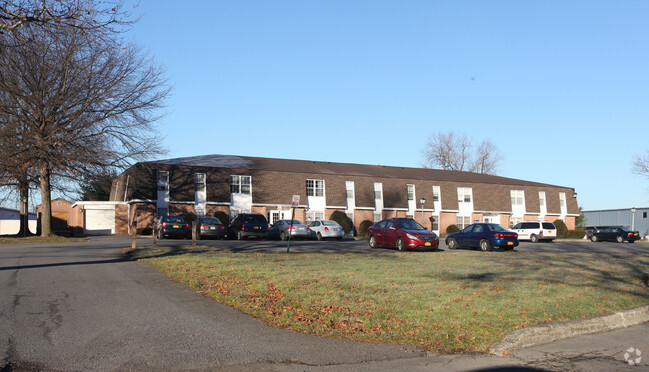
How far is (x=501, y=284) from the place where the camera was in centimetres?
1244

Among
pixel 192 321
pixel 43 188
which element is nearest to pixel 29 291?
pixel 192 321

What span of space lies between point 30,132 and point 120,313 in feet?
81.2

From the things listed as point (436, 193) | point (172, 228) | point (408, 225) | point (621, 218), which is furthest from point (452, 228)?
point (621, 218)

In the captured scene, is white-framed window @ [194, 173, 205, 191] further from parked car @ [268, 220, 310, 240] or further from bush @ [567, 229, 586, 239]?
bush @ [567, 229, 586, 239]

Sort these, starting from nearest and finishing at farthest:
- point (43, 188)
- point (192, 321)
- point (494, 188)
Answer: point (192, 321) → point (43, 188) → point (494, 188)

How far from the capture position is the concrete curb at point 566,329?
309 inches

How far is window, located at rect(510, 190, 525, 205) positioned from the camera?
6116 centimetres

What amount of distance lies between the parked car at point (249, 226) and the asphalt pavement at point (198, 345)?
2442cm

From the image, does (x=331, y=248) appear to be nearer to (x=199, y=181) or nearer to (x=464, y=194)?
(x=199, y=181)

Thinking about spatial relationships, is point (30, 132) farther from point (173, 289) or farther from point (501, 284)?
point (501, 284)

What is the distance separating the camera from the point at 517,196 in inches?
2415

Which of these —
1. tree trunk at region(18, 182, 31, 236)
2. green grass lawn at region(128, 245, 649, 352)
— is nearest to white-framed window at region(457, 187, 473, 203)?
tree trunk at region(18, 182, 31, 236)

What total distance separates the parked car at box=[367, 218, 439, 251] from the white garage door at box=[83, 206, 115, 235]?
1148 inches

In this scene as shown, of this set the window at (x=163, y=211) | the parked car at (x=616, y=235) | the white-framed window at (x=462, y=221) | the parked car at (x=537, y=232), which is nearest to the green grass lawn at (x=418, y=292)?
the parked car at (x=537, y=232)
